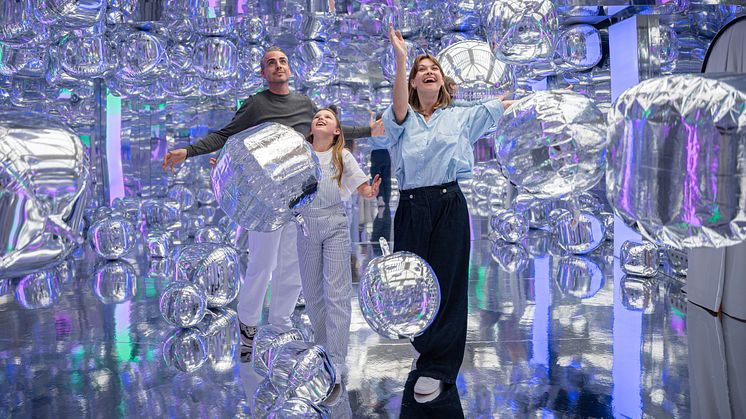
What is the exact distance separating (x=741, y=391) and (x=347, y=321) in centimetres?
158

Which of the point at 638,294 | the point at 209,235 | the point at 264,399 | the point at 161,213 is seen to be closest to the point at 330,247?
the point at 264,399

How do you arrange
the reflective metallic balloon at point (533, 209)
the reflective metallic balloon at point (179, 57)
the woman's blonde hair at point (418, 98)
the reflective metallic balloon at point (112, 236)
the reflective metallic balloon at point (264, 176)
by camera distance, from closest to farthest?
the reflective metallic balloon at point (264, 176) → the woman's blonde hair at point (418, 98) → the reflective metallic balloon at point (179, 57) → the reflective metallic balloon at point (112, 236) → the reflective metallic balloon at point (533, 209)

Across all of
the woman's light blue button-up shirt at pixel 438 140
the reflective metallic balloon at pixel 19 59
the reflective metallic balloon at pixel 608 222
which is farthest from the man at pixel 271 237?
the reflective metallic balloon at pixel 608 222

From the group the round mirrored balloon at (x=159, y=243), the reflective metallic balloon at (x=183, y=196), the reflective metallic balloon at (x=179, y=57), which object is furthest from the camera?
the reflective metallic balloon at (x=183, y=196)

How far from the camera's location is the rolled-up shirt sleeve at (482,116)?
297cm

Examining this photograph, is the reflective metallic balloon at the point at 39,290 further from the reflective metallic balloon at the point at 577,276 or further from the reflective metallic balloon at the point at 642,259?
the reflective metallic balloon at the point at 642,259

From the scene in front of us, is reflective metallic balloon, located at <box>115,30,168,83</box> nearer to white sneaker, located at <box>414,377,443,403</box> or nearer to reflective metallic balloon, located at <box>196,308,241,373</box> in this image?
reflective metallic balloon, located at <box>196,308,241,373</box>

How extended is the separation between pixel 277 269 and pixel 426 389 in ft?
3.53

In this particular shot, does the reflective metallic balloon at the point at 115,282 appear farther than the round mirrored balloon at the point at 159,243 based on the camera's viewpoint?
No

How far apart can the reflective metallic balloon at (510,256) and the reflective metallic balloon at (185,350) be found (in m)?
3.30

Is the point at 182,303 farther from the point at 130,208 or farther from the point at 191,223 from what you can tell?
the point at 130,208

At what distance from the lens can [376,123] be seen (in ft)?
10.3

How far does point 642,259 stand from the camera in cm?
586

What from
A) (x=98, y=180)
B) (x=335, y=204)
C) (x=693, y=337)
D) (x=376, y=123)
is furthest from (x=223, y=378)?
(x=98, y=180)
